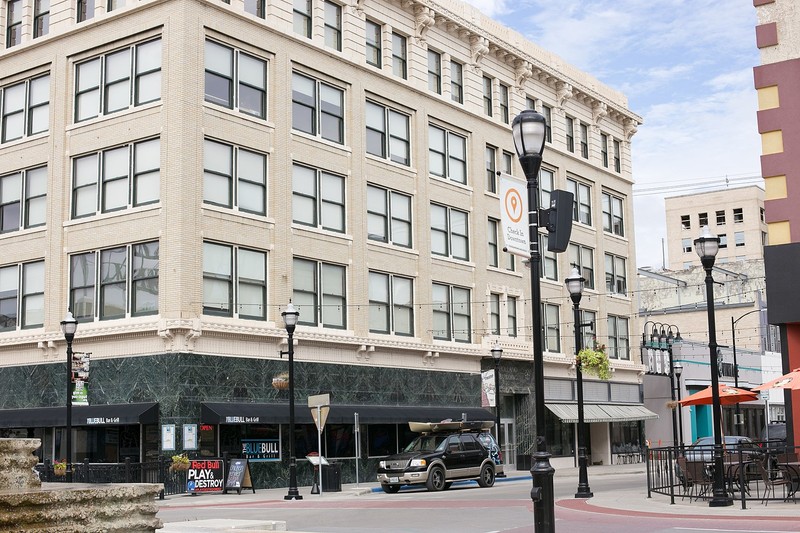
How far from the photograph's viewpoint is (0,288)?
3806 cm

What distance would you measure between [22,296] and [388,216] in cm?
1396

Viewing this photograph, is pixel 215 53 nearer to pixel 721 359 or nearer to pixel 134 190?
pixel 134 190

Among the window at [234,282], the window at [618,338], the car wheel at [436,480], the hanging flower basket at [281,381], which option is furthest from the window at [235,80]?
the window at [618,338]

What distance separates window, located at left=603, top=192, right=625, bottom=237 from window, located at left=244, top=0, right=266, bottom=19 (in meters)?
26.8

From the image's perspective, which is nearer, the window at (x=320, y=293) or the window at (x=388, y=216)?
the window at (x=320, y=293)

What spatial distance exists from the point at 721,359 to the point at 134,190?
46451 mm

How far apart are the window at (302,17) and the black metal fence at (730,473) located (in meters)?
21.0

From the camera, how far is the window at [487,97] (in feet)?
159

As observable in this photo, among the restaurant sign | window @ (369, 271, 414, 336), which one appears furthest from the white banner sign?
window @ (369, 271, 414, 336)

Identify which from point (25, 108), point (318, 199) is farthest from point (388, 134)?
point (25, 108)

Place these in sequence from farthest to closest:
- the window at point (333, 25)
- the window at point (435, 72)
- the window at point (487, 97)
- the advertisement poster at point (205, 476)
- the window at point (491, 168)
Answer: the window at point (487, 97) → the window at point (491, 168) → the window at point (435, 72) → the window at point (333, 25) → the advertisement poster at point (205, 476)

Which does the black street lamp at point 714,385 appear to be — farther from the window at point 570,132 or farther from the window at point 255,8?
the window at point 570,132

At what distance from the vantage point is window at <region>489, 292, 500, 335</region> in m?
46.6

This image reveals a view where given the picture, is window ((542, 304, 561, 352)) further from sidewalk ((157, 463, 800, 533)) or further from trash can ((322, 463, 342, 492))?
trash can ((322, 463, 342, 492))
